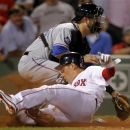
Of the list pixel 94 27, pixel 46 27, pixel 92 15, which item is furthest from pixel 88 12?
pixel 46 27

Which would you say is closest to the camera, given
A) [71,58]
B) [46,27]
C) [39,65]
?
[71,58]

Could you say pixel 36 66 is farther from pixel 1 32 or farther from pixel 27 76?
pixel 1 32

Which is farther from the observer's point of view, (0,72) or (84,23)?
(0,72)

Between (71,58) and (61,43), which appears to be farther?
(61,43)

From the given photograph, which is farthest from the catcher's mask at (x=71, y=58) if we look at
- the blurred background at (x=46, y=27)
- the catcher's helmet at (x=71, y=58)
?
the blurred background at (x=46, y=27)

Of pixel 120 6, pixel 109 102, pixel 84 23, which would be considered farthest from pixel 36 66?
pixel 120 6

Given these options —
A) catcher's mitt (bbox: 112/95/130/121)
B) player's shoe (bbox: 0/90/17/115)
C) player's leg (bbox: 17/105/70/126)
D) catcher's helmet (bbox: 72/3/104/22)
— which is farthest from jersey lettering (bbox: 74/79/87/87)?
catcher's helmet (bbox: 72/3/104/22)

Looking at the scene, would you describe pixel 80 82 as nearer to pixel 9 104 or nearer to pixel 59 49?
pixel 59 49

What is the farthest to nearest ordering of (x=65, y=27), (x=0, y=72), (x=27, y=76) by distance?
1. (x=0, y=72)
2. (x=27, y=76)
3. (x=65, y=27)
